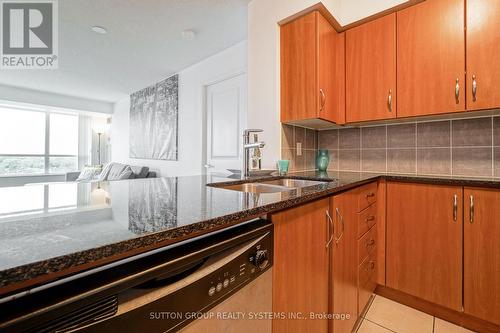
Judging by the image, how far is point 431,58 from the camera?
1600 millimetres

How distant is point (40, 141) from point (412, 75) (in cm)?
712

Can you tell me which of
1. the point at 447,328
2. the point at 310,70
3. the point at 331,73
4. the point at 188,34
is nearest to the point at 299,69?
the point at 310,70

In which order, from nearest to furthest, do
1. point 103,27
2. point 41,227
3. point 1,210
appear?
point 41,227
point 1,210
point 103,27

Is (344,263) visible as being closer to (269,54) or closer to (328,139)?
(328,139)

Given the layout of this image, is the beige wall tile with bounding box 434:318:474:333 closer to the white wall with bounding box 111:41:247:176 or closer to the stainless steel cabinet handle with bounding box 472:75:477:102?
the stainless steel cabinet handle with bounding box 472:75:477:102

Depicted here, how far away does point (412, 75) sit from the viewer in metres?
1.67

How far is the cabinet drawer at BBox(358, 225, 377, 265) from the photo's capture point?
4.74 ft

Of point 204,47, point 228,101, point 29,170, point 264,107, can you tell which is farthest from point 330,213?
point 29,170

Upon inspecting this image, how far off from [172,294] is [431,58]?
2053 mm

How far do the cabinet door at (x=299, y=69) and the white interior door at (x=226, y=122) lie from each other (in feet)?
3.24

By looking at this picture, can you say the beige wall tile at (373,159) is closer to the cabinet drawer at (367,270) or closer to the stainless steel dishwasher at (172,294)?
the cabinet drawer at (367,270)

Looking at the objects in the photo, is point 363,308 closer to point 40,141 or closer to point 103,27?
point 103,27

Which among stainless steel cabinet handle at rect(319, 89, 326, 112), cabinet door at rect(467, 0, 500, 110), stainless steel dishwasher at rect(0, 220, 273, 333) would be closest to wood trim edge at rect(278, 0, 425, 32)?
cabinet door at rect(467, 0, 500, 110)

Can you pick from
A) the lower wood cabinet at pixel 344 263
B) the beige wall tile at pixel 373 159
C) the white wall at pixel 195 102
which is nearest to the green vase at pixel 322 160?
the beige wall tile at pixel 373 159
